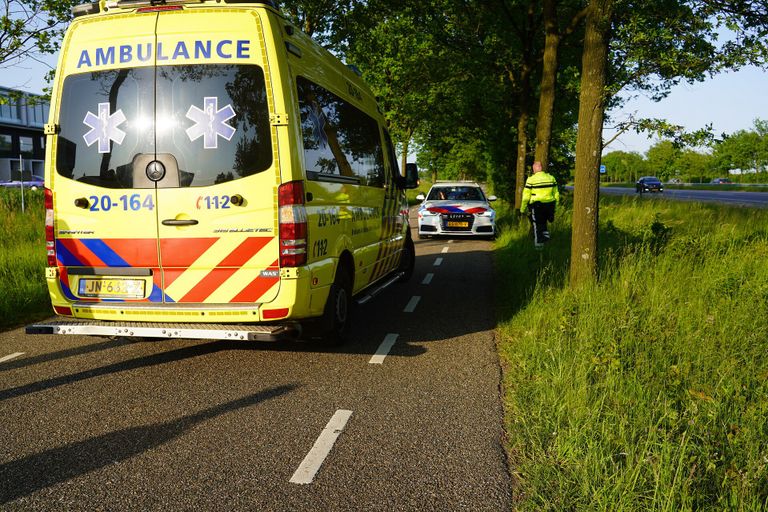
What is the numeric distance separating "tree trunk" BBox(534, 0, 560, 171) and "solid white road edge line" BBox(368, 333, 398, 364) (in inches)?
337

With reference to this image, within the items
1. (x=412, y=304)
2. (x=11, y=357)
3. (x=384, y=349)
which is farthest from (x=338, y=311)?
(x=11, y=357)

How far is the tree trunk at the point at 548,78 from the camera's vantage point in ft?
44.1

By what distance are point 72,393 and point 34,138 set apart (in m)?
62.8

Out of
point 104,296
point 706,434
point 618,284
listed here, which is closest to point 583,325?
point 618,284

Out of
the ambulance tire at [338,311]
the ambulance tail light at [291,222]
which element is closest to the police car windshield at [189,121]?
the ambulance tail light at [291,222]

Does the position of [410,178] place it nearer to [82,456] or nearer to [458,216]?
[82,456]

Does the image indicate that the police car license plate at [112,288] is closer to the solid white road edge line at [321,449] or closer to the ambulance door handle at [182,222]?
the ambulance door handle at [182,222]

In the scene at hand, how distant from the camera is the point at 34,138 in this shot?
2263 inches

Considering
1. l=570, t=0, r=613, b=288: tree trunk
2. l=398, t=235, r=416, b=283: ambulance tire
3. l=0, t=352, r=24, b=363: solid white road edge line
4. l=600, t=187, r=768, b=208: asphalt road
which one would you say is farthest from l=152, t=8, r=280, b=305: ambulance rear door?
l=600, t=187, r=768, b=208: asphalt road

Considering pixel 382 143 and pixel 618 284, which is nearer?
pixel 618 284

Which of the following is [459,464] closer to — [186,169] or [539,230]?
[186,169]

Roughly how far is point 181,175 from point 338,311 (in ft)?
6.32

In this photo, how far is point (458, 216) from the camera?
1565cm

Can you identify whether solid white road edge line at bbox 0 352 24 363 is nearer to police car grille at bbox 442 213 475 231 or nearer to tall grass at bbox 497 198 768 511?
tall grass at bbox 497 198 768 511
